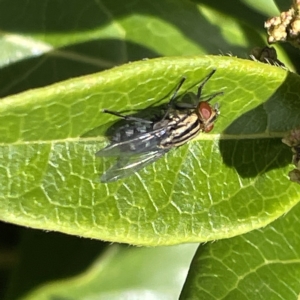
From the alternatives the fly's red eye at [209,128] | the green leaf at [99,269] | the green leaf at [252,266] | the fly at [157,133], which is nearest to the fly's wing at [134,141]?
the fly at [157,133]

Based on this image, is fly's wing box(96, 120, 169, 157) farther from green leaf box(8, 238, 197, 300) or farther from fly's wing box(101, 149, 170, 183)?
green leaf box(8, 238, 197, 300)

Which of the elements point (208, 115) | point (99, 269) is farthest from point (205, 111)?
point (99, 269)

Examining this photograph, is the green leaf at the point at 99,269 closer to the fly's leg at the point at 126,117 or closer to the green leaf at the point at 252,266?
the green leaf at the point at 252,266

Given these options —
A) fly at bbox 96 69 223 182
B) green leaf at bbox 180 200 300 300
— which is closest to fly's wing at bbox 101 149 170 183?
fly at bbox 96 69 223 182

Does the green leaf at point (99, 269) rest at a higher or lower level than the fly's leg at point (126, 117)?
lower

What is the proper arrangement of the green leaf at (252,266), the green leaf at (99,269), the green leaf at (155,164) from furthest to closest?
the green leaf at (99,269) → the green leaf at (252,266) → the green leaf at (155,164)

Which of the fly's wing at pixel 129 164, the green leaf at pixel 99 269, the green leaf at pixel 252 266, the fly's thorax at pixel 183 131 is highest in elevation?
the fly's thorax at pixel 183 131

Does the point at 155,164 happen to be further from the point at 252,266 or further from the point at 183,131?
the point at 252,266
